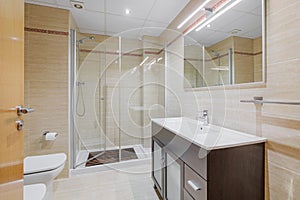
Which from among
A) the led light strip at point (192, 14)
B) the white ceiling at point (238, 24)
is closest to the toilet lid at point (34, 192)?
the white ceiling at point (238, 24)

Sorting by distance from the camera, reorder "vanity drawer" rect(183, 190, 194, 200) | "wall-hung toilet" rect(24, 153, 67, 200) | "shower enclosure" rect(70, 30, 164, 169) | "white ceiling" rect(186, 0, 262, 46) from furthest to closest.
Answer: "shower enclosure" rect(70, 30, 164, 169), "wall-hung toilet" rect(24, 153, 67, 200), "white ceiling" rect(186, 0, 262, 46), "vanity drawer" rect(183, 190, 194, 200)

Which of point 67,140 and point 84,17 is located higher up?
point 84,17

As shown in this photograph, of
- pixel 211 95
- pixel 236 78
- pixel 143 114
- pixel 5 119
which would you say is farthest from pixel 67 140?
pixel 236 78

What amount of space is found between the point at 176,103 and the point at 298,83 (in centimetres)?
164

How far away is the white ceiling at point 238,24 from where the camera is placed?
1170mm

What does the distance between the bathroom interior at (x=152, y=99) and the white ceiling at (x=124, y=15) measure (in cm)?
2

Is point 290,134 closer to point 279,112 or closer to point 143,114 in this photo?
point 279,112

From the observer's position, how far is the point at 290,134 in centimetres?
94

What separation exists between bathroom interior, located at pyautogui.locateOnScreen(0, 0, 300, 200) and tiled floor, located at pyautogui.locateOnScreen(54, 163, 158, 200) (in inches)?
0.6

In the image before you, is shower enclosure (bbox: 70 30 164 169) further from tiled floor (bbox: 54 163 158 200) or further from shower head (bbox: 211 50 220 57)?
shower head (bbox: 211 50 220 57)

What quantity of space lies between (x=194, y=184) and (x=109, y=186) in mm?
1337

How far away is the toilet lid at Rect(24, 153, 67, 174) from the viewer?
151cm

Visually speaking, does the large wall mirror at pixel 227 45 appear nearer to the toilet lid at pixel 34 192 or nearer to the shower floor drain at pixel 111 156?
the shower floor drain at pixel 111 156

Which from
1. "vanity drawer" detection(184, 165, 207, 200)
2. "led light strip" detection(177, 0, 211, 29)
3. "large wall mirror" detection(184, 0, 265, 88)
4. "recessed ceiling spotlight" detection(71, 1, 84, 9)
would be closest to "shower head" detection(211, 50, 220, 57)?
"large wall mirror" detection(184, 0, 265, 88)
